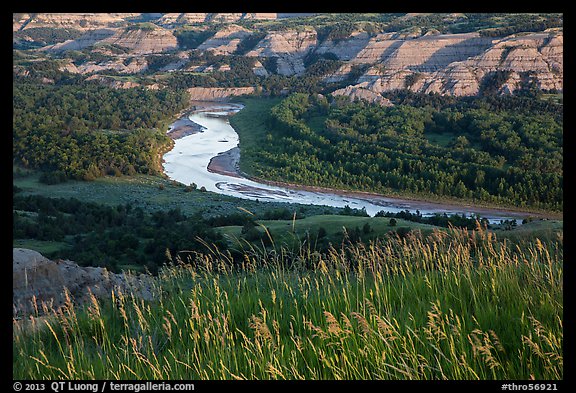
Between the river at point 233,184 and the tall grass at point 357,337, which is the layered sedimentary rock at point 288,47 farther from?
the tall grass at point 357,337

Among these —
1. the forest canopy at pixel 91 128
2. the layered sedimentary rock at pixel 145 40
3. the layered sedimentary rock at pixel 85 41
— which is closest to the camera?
the forest canopy at pixel 91 128

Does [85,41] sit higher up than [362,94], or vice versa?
[85,41]

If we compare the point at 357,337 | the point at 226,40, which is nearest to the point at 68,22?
the point at 226,40

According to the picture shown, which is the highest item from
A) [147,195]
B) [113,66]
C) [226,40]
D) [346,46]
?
[226,40]

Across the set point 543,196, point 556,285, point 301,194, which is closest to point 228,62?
point 301,194

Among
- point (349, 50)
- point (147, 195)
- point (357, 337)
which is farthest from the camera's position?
point (349, 50)

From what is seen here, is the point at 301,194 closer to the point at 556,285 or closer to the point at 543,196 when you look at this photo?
the point at 543,196

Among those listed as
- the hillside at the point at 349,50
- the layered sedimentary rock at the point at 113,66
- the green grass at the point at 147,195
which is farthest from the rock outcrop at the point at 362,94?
the layered sedimentary rock at the point at 113,66

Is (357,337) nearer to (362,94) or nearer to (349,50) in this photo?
(362,94)
